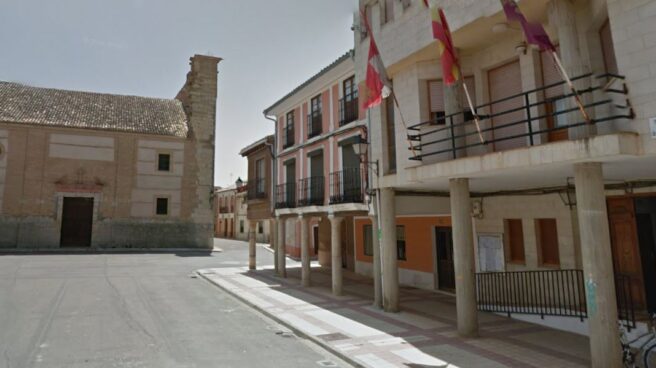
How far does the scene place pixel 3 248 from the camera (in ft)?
92.9

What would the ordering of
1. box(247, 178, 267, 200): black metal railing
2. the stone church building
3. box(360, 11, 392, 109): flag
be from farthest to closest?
the stone church building
box(247, 178, 267, 200): black metal railing
box(360, 11, 392, 109): flag

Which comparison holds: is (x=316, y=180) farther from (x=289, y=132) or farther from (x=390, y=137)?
(x=390, y=137)

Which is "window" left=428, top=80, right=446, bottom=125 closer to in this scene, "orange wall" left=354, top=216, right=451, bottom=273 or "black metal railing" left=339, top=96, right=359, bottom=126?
"black metal railing" left=339, top=96, right=359, bottom=126

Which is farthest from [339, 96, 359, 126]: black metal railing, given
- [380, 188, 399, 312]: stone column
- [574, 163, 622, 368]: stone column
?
[574, 163, 622, 368]: stone column

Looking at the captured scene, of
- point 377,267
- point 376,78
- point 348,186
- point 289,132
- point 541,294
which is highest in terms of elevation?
point 289,132

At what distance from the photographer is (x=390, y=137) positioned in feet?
37.7

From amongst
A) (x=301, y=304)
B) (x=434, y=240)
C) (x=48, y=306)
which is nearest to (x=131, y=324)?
(x=48, y=306)

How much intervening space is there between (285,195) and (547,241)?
36.3 feet

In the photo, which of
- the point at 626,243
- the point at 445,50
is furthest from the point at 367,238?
the point at 445,50

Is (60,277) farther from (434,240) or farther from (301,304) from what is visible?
(434,240)

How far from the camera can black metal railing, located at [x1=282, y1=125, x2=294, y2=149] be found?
1870 centimetres

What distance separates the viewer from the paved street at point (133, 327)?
281 inches

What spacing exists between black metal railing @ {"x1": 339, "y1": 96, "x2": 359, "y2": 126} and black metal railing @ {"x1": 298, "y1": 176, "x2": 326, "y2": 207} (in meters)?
2.38

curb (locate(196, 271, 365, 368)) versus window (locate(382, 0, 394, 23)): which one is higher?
window (locate(382, 0, 394, 23))
